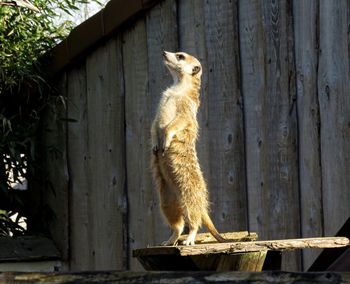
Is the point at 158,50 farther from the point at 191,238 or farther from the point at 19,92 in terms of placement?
the point at 191,238

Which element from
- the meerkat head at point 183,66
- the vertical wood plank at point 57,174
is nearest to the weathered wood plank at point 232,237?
the meerkat head at point 183,66

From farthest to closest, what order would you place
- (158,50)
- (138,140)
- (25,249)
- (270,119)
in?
(25,249)
(138,140)
(158,50)
(270,119)

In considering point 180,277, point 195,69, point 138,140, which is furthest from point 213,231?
point 138,140

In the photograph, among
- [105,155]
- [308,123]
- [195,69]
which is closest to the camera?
[195,69]

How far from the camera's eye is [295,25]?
532 centimetres

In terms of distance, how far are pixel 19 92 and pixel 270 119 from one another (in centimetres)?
243

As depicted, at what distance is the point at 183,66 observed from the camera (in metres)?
4.54

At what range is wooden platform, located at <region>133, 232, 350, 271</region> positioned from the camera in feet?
10.3

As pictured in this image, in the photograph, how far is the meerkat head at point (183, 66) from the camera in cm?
451

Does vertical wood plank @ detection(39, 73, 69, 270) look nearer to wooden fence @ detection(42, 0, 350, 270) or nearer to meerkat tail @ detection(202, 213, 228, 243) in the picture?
wooden fence @ detection(42, 0, 350, 270)

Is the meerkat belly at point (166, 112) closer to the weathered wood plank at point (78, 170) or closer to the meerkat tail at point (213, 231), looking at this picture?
the meerkat tail at point (213, 231)

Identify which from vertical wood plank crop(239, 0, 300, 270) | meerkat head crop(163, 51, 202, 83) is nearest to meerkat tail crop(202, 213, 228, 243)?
meerkat head crop(163, 51, 202, 83)

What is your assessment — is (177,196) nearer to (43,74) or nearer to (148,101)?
(148,101)

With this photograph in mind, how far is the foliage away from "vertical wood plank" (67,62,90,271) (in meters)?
0.21
